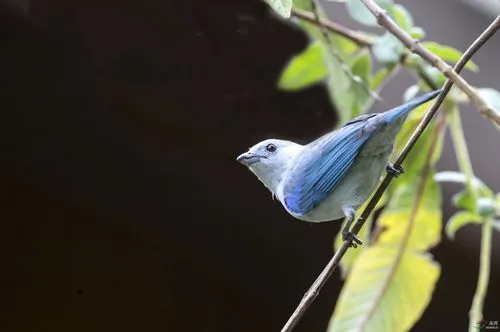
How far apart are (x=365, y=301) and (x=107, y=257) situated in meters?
0.38

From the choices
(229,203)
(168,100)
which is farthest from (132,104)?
(229,203)

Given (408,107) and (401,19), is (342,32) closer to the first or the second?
(401,19)

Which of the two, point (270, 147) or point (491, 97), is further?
point (491, 97)

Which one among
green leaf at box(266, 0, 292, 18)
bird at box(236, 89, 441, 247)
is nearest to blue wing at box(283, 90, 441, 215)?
bird at box(236, 89, 441, 247)

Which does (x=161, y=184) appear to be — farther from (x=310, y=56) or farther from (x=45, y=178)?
(x=310, y=56)

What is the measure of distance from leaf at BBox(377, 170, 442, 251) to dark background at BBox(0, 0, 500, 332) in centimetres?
20

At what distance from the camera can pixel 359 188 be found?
0.49 meters

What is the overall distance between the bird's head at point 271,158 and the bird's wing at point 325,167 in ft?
0.08

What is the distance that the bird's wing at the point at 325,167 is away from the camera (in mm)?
496

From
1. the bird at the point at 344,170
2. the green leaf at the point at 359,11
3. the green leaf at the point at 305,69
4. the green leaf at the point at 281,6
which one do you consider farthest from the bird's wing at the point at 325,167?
the green leaf at the point at 305,69

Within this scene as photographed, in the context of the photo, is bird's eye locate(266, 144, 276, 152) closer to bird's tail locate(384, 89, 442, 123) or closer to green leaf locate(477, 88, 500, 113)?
bird's tail locate(384, 89, 442, 123)

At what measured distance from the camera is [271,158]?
546mm

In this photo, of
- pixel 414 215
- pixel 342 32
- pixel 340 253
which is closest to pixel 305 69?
pixel 342 32

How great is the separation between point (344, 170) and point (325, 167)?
0.06 ft
